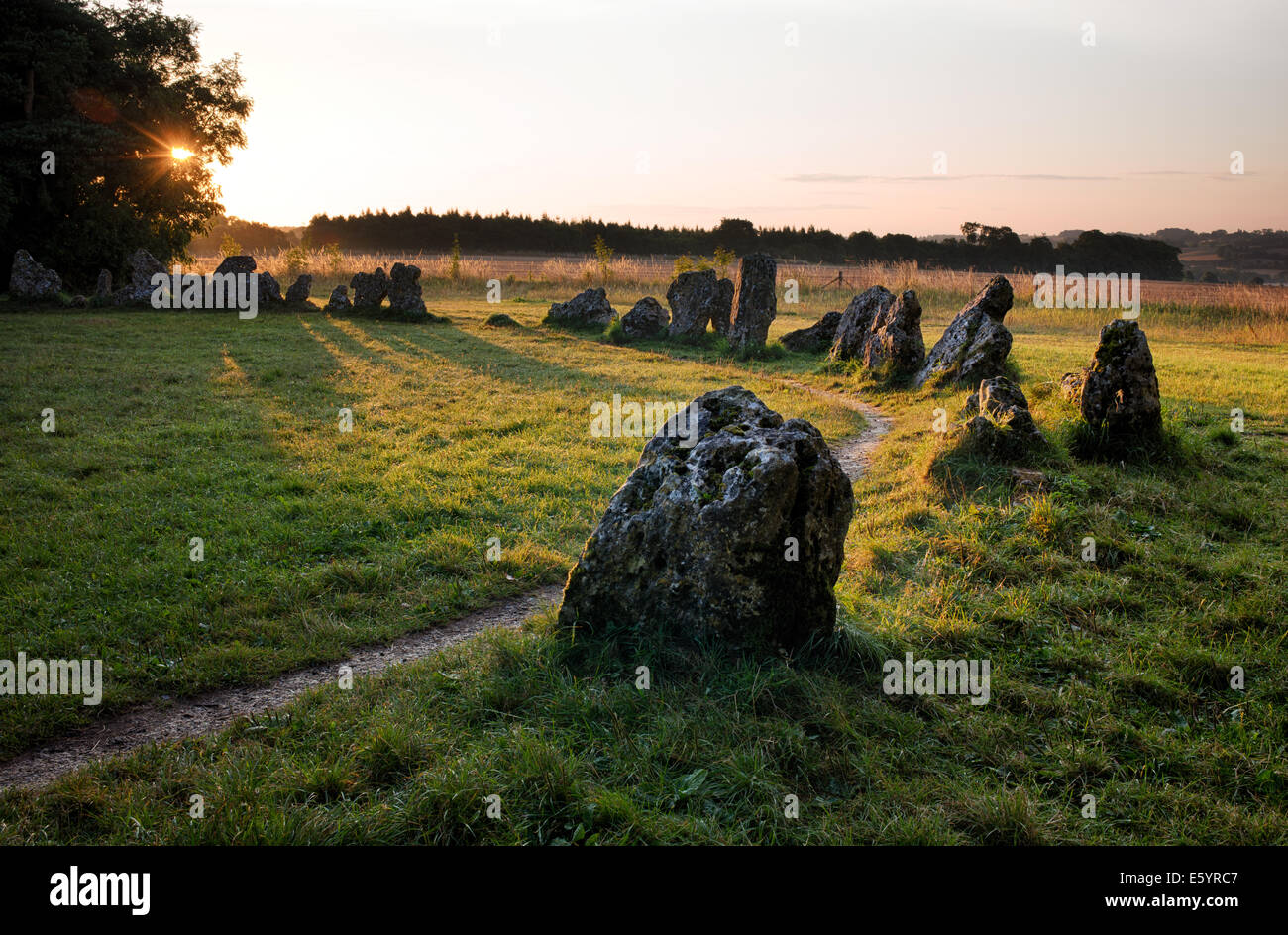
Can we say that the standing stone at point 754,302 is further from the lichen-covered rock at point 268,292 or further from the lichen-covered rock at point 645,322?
the lichen-covered rock at point 268,292

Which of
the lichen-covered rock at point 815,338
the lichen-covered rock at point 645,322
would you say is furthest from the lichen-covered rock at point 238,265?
the lichen-covered rock at point 815,338

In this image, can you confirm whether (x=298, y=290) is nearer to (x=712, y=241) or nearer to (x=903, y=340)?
(x=903, y=340)

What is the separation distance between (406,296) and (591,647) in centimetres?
2353

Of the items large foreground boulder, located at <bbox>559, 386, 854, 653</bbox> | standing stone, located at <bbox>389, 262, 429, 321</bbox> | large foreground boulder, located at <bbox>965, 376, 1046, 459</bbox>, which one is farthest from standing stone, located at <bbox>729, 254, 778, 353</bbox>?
large foreground boulder, located at <bbox>559, 386, 854, 653</bbox>

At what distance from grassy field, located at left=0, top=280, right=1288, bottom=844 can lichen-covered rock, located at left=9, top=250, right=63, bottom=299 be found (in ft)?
55.8

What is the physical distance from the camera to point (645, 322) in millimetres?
22219

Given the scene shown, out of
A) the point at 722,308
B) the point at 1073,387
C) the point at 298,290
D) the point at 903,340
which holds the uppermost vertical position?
the point at 298,290

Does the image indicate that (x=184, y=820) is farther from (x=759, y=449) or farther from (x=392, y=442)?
(x=392, y=442)

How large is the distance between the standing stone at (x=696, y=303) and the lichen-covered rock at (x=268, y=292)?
1574 centimetres

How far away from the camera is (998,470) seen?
8133 mm

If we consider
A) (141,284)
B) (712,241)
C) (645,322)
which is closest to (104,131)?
(141,284)

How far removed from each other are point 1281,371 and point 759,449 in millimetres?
17055

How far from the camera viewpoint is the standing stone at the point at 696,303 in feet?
70.7
